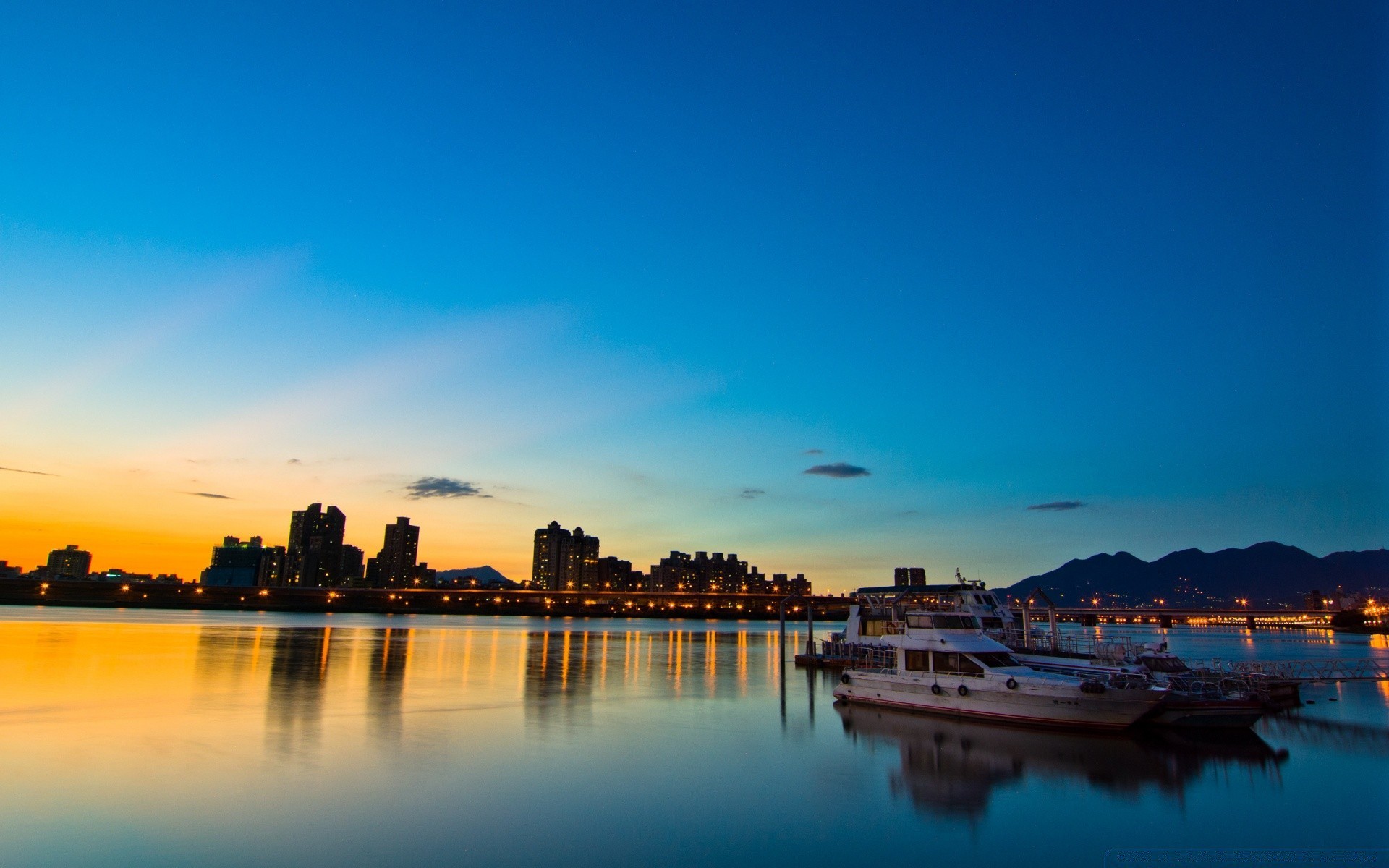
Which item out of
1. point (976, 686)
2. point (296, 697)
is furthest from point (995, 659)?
point (296, 697)

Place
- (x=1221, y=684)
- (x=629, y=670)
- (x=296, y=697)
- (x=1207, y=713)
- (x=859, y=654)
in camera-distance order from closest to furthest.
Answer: (x=1207, y=713) → (x=1221, y=684) → (x=296, y=697) → (x=859, y=654) → (x=629, y=670)

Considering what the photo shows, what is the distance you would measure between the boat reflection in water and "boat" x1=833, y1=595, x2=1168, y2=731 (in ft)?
2.18

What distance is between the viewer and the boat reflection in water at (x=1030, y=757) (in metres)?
26.0

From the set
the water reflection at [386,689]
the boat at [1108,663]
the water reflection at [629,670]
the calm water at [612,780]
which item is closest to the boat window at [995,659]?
the boat at [1108,663]

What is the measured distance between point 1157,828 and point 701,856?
42.7ft

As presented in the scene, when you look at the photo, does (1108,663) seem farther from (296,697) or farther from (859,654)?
(296,697)

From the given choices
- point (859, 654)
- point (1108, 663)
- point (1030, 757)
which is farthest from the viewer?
point (859, 654)

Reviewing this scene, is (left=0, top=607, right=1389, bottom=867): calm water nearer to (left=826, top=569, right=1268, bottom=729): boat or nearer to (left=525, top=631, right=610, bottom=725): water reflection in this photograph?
(left=525, top=631, right=610, bottom=725): water reflection

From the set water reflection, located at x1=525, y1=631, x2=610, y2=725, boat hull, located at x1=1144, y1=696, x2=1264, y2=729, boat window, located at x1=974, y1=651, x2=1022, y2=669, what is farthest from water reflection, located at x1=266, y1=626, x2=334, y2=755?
boat hull, located at x1=1144, y1=696, x2=1264, y2=729

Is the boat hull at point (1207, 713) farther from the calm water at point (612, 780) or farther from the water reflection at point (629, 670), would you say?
the water reflection at point (629, 670)

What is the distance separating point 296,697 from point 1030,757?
3806 cm

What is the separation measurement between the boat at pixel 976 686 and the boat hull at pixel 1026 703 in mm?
31

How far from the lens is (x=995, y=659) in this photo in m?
38.2

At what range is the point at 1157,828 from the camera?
2227 centimetres
